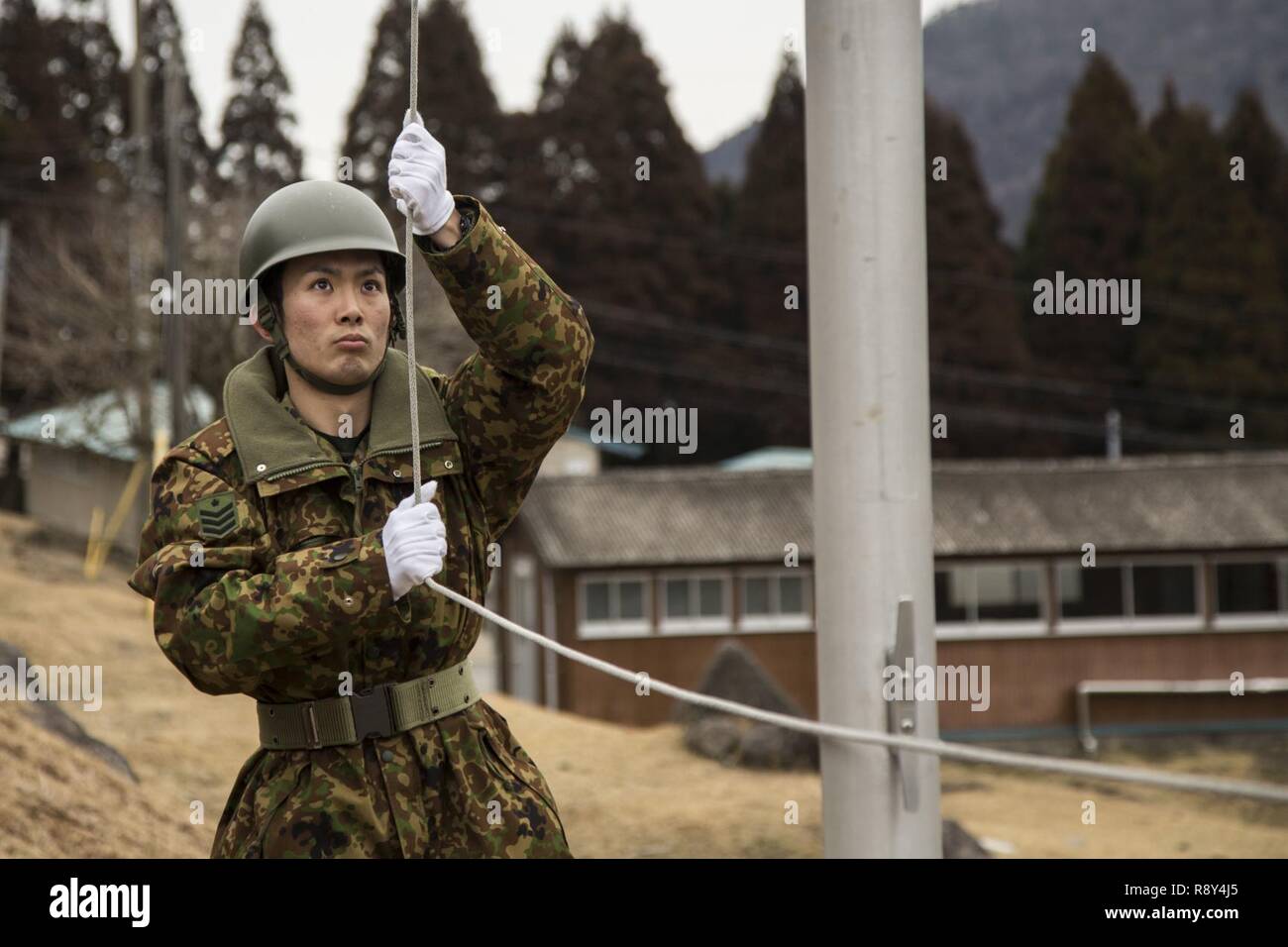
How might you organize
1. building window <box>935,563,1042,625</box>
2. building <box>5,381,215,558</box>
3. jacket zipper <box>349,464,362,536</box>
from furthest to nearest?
building <box>5,381,215,558</box>
building window <box>935,563,1042,625</box>
jacket zipper <box>349,464,362,536</box>

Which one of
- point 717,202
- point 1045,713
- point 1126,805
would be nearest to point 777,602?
point 1045,713

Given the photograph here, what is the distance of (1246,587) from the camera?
26.0m

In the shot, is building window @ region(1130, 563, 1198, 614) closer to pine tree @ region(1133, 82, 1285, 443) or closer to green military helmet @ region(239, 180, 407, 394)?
pine tree @ region(1133, 82, 1285, 443)

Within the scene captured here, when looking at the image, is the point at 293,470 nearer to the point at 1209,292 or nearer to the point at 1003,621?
the point at 1003,621

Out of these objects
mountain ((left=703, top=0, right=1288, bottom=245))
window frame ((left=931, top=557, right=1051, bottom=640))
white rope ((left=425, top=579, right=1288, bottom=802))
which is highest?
mountain ((left=703, top=0, right=1288, bottom=245))

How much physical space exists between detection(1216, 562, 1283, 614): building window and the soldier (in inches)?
980

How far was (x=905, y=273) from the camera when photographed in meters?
2.67

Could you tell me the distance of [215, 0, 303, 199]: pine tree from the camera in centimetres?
4150

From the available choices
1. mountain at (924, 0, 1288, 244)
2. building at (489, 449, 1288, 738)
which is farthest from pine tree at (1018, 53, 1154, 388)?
mountain at (924, 0, 1288, 244)

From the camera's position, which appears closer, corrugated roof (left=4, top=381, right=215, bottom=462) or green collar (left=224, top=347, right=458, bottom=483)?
green collar (left=224, top=347, right=458, bottom=483)

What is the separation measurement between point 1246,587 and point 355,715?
25.5 meters

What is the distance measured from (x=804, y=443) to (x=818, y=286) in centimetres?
3711

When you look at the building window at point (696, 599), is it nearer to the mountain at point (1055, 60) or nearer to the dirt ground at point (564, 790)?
the dirt ground at point (564, 790)

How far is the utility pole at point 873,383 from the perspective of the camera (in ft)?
8.72
